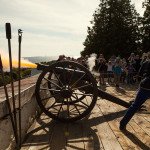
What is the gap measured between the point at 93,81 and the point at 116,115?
1581 millimetres

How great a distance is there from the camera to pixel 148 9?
4847 centimetres

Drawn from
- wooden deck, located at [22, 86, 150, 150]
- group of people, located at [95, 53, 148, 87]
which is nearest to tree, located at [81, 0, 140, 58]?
group of people, located at [95, 53, 148, 87]

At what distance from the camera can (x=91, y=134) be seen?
21.6 ft

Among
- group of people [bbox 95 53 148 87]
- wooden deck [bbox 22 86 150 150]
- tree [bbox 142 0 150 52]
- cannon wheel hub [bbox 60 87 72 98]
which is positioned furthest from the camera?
tree [bbox 142 0 150 52]

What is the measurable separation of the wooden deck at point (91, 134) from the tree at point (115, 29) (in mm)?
A: 45851

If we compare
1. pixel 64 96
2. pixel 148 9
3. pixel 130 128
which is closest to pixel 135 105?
pixel 130 128

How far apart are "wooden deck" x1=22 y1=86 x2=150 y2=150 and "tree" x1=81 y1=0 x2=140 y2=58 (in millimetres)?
45851

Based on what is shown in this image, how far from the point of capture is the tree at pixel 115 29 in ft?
176

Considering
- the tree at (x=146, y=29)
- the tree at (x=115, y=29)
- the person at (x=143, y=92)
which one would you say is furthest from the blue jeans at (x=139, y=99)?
the tree at (x=115, y=29)

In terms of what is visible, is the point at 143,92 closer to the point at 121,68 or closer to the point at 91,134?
the point at 91,134

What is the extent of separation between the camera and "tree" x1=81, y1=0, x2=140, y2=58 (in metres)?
53.7

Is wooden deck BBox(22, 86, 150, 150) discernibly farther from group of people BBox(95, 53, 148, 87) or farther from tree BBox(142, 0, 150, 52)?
tree BBox(142, 0, 150, 52)

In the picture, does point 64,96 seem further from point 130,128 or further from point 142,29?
point 142,29

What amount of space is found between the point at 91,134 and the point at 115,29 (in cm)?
4781
